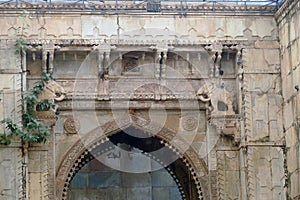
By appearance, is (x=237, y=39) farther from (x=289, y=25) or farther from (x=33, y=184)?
(x=33, y=184)

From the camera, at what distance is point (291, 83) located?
42.9 ft

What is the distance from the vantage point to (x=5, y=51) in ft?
43.7

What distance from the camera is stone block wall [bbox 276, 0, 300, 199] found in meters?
12.8

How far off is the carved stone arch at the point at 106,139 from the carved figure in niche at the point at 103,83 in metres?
0.44

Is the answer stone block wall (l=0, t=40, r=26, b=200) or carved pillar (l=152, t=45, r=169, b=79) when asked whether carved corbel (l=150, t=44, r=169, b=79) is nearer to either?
carved pillar (l=152, t=45, r=169, b=79)

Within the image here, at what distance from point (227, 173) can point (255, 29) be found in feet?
Result: 6.56

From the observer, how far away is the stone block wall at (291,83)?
12.8 meters

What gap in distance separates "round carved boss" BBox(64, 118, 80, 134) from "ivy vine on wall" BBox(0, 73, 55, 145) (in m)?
0.35

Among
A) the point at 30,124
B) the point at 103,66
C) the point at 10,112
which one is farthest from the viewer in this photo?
the point at 103,66

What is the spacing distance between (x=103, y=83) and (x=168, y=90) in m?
0.89

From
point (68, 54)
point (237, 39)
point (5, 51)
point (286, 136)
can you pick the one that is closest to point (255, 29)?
point (237, 39)

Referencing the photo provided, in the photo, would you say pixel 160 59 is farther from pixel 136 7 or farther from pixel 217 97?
pixel 217 97

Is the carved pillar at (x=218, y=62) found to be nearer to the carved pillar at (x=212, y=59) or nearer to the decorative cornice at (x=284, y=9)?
the carved pillar at (x=212, y=59)

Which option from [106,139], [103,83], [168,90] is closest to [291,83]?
[168,90]
